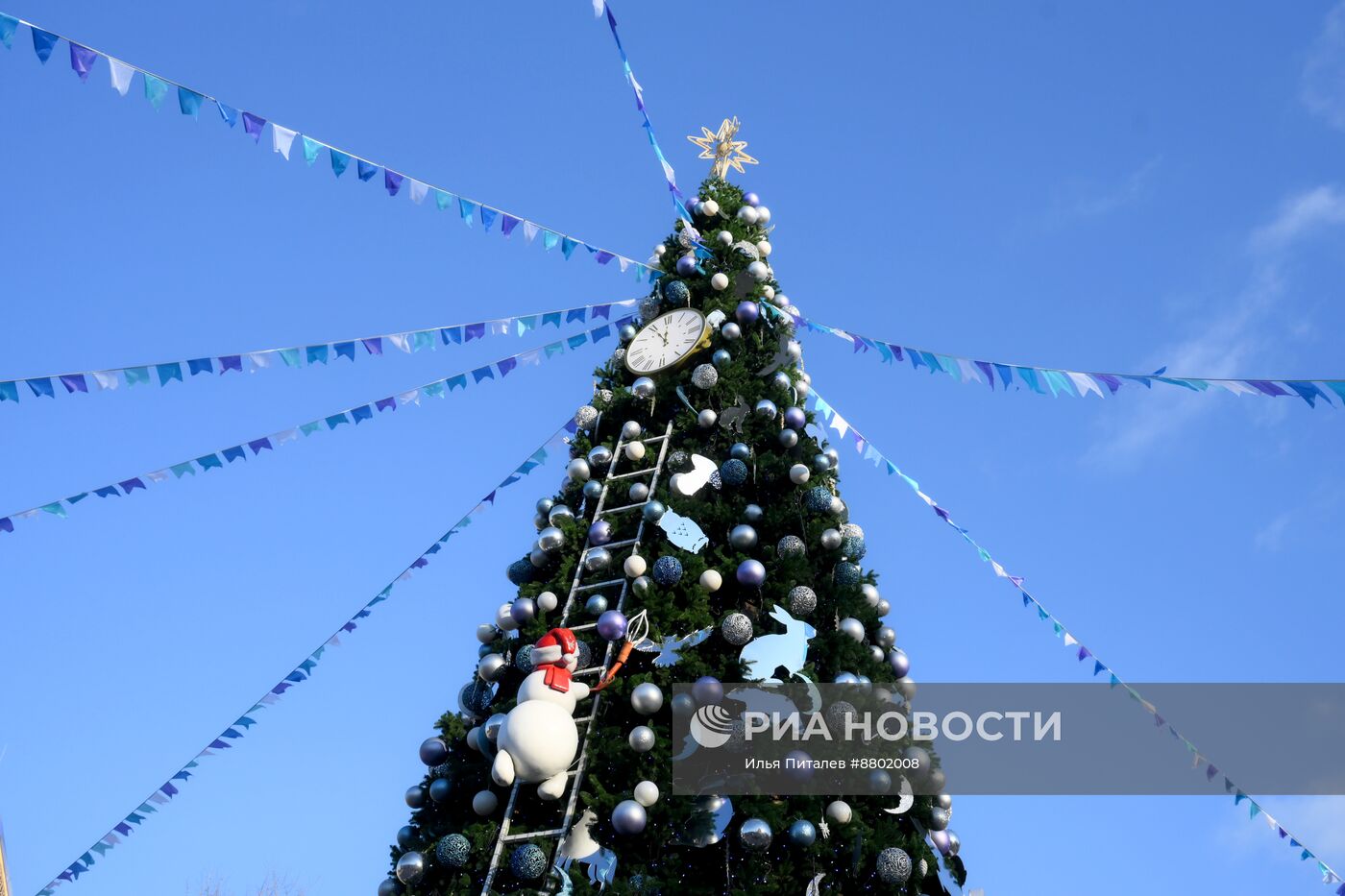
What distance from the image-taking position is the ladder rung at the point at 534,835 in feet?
19.8

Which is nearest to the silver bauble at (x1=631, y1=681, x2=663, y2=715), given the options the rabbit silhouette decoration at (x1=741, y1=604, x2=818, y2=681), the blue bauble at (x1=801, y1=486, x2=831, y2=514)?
the rabbit silhouette decoration at (x1=741, y1=604, x2=818, y2=681)

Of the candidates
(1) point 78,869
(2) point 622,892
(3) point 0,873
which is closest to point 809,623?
(2) point 622,892

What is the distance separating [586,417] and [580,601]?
167cm

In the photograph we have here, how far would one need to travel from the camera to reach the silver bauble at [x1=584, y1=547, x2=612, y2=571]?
7.13 meters

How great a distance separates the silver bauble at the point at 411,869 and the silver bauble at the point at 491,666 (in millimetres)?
1188

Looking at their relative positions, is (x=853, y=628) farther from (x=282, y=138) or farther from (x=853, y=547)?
(x=282, y=138)

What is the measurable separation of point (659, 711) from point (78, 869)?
4166mm

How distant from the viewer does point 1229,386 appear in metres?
6.44

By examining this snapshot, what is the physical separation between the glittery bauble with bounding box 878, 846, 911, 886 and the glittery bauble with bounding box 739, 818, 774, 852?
1.85 ft

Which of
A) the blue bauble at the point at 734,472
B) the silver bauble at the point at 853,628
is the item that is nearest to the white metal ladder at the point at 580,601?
the blue bauble at the point at 734,472

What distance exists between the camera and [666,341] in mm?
8477

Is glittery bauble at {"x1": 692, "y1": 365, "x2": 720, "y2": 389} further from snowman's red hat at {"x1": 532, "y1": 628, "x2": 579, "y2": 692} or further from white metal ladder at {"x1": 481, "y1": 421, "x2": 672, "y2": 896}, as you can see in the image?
snowman's red hat at {"x1": 532, "y1": 628, "x2": 579, "y2": 692}

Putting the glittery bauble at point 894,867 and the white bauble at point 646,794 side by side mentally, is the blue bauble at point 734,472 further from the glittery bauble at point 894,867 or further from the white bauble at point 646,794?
the glittery bauble at point 894,867

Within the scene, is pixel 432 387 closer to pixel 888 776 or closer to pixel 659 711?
pixel 659 711
